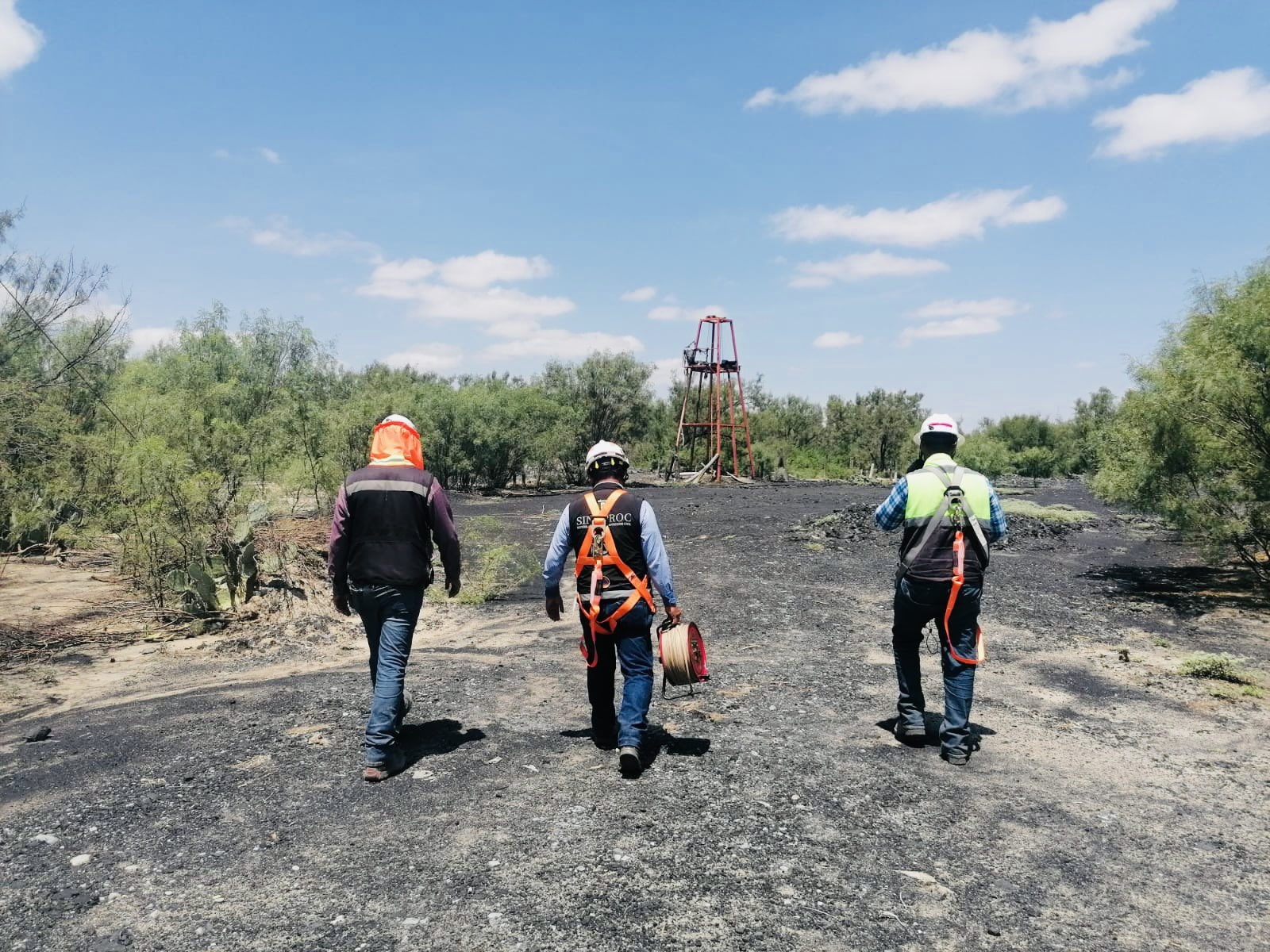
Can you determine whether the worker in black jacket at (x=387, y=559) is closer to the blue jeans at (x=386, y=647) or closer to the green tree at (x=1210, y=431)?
the blue jeans at (x=386, y=647)

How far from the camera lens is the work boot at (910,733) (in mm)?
5402

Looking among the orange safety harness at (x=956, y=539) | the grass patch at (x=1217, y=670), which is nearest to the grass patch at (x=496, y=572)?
the orange safety harness at (x=956, y=539)

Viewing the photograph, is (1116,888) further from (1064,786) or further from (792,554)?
(792,554)

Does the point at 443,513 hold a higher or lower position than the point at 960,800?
higher

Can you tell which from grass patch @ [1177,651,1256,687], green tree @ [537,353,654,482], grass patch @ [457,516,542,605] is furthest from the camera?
green tree @ [537,353,654,482]

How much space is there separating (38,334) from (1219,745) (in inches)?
759

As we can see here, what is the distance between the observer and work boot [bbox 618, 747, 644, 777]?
4.73 m

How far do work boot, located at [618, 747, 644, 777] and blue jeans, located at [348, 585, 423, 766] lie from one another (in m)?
1.37

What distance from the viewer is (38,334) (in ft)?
52.3

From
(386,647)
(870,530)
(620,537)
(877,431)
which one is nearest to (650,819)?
(620,537)

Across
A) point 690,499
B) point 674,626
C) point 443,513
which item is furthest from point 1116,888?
point 690,499

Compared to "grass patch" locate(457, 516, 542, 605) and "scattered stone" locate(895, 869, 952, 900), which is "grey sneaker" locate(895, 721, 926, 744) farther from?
"grass patch" locate(457, 516, 542, 605)

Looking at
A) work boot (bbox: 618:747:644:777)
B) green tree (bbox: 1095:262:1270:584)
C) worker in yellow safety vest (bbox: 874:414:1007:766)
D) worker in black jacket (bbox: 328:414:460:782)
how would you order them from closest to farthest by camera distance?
1. work boot (bbox: 618:747:644:777)
2. worker in black jacket (bbox: 328:414:460:782)
3. worker in yellow safety vest (bbox: 874:414:1007:766)
4. green tree (bbox: 1095:262:1270:584)

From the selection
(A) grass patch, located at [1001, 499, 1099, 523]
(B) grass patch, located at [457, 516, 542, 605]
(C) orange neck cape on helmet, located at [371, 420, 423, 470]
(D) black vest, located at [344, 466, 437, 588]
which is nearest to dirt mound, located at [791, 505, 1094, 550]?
(A) grass patch, located at [1001, 499, 1099, 523]
